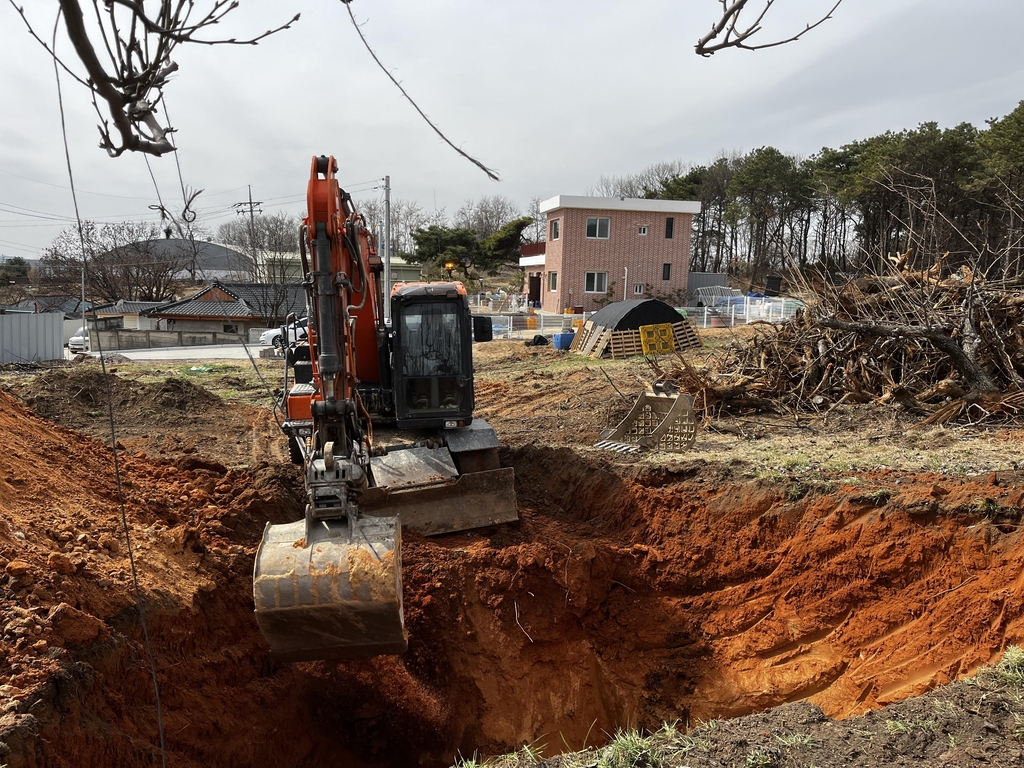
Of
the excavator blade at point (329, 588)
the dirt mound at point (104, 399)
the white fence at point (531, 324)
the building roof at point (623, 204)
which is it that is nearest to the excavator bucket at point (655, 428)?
the excavator blade at point (329, 588)

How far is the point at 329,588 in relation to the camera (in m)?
4.19

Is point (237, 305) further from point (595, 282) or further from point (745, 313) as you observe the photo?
point (745, 313)

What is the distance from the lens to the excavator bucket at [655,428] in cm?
922

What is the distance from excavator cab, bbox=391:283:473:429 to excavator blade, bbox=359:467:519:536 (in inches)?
29.3

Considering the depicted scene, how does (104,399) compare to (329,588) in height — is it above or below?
below

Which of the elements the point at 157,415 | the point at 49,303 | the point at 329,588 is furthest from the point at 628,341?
the point at 49,303

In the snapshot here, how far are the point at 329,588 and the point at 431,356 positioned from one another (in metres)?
3.38

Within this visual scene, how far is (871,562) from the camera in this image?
6164 millimetres

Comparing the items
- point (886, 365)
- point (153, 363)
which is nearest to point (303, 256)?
point (886, 365)

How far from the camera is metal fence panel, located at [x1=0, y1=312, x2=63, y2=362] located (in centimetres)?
2116

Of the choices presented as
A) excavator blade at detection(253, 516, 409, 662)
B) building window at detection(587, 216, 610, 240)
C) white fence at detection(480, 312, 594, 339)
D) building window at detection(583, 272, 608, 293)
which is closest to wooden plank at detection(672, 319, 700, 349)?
white fence at detection(480, 312, 594, 339)

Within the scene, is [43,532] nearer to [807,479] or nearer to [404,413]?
[404,413]

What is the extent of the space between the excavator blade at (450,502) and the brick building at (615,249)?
1114 inches

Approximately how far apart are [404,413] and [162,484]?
2420 millimetres
